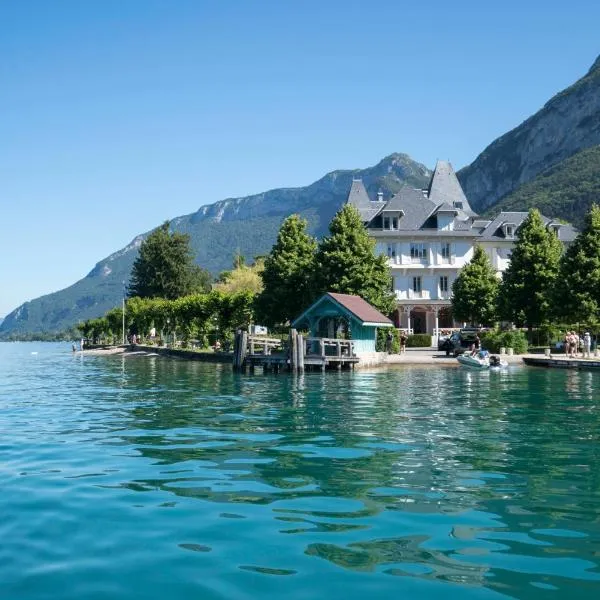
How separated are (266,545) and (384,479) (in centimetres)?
446

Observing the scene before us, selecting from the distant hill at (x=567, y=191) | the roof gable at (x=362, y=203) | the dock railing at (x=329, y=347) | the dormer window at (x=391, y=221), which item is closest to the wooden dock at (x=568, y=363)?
the dock railing at (x=329, y=347)

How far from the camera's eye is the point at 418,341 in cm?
7675

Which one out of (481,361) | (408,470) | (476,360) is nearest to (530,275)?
(476,360)

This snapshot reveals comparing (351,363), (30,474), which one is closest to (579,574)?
(30,474)

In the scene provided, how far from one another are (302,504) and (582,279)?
5014 centimetres

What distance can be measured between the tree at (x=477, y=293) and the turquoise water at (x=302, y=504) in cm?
4873

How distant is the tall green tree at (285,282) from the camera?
67.3 metres

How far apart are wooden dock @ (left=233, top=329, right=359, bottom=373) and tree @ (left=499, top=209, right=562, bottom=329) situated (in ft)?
73.6

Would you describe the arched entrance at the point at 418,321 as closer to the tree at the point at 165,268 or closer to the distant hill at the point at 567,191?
the tree at the point at 165,268

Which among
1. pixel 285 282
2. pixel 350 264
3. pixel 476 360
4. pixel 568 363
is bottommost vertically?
pixel 568 363

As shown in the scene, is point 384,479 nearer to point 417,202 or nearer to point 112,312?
point 417,202

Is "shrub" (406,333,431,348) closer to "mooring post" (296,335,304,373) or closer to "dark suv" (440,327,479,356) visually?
"dark suv" (440,327,479,356)

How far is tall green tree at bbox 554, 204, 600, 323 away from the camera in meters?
56.5

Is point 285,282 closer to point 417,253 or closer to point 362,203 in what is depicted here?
point 417,253
